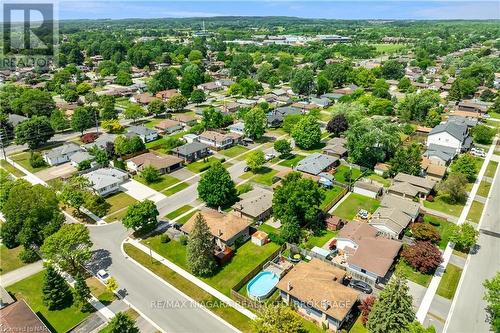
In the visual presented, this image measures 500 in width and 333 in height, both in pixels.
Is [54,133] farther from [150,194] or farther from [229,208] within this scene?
[229,208]

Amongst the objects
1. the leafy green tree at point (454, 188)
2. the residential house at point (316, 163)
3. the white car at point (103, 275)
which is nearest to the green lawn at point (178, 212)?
the white car at point (103, 275)

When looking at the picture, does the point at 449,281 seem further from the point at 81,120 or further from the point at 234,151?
the point at 81,120

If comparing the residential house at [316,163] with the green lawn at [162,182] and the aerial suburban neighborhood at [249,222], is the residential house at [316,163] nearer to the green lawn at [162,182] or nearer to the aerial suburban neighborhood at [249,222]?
the aerial suburban neighborhood at [249,222]

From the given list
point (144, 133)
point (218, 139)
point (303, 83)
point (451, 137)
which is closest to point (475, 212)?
point (451, 137)

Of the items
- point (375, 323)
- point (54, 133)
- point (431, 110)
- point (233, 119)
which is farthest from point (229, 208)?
point (431, 110)

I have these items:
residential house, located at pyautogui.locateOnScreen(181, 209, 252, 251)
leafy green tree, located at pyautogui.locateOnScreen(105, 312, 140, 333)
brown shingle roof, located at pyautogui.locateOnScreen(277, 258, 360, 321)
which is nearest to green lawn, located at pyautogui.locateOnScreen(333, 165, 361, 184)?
residential house, located at pyautogui.locateOnScreen(181, 209, 252, 251)

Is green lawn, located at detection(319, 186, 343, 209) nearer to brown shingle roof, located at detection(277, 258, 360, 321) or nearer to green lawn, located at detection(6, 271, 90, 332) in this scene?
brown shingle roof, located at detection(277, 258, 360, 321)
